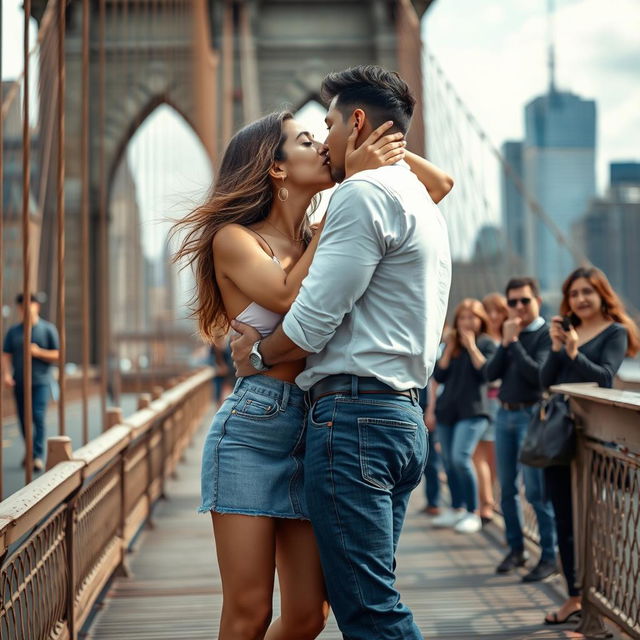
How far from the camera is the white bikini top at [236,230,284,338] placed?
7.68ft

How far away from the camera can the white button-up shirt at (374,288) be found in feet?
6.81

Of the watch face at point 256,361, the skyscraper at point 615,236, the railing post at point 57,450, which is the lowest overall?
the railing post at point 57,450

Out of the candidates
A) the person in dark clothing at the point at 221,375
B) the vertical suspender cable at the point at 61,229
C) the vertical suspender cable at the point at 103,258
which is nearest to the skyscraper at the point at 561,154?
the person in dark clothing at the point at 221,375

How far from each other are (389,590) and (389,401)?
35 cm

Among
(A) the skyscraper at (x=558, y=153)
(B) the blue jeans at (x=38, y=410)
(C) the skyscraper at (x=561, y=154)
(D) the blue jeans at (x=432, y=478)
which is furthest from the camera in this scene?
(C) the skyscraper at (x=561, y=154)

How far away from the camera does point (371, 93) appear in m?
2.23

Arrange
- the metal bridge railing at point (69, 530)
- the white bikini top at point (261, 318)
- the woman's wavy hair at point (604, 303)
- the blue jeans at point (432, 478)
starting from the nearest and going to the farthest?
the white bikini top at point (261, 318) < the metal bridge railing at point (69, 530) < the woman's wavy hair at point (604, 303) < the blue jeans at point (432, 478)

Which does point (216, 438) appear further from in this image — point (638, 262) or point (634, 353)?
point (638, 262)

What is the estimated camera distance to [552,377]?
173 inches

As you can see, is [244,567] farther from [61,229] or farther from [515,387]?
[515,387]

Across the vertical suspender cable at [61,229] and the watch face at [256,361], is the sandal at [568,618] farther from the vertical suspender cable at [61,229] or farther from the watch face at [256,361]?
the watch face at [256,361]

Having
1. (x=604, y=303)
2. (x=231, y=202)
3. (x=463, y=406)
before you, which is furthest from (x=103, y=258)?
(x=231, y=202)

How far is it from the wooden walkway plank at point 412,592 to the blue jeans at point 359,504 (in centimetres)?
191

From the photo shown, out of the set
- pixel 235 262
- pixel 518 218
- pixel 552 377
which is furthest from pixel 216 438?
pixel 518 218
